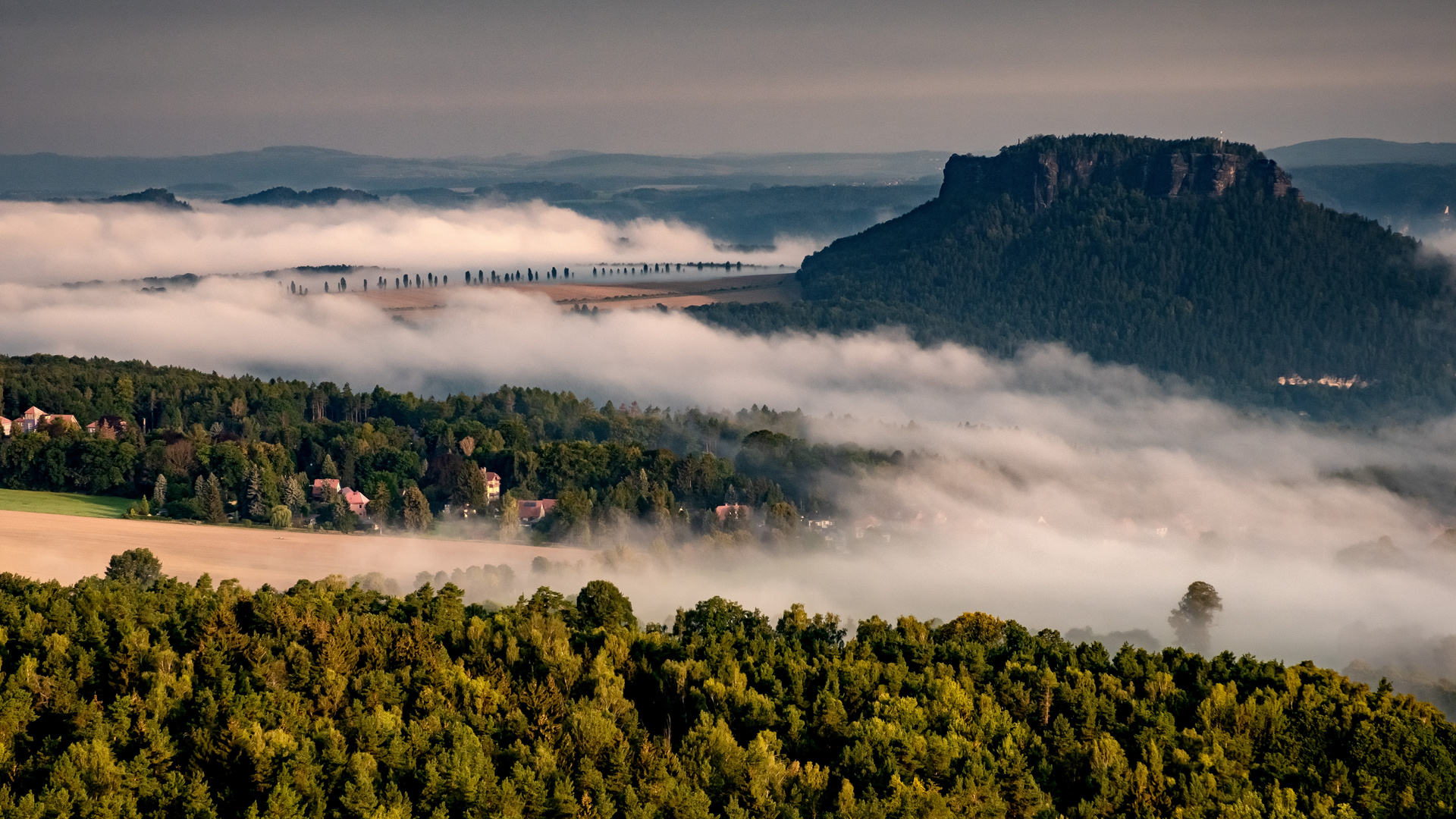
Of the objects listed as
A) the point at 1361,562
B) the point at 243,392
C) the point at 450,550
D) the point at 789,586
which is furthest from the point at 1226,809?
the point at 243,392

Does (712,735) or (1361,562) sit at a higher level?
(712,735)

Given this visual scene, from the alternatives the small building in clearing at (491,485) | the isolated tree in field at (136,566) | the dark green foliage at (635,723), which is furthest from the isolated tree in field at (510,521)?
the dark green foliage at (635,723)

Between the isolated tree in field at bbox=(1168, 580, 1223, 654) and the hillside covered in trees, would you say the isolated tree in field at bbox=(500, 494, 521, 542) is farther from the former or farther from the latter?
the isolated tree in field at bbox=(1168, 580, 1223, 654)

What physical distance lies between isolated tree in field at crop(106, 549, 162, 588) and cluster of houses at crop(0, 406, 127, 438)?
1651 inches

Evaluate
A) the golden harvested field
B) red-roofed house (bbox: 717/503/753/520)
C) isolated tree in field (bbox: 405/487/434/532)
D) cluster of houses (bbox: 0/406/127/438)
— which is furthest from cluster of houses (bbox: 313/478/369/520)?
red-roofed house (bbox: 717/503/753/520)

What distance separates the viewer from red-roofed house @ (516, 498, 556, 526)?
128 m

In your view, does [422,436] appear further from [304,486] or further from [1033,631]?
[1033,631]

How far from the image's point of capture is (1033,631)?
93938 millimetres

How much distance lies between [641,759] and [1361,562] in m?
82.4

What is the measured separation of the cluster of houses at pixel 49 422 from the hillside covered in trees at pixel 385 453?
63 cm

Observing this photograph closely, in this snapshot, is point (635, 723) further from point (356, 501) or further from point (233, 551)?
point (356, 501)

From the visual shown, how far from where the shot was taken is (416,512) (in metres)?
123

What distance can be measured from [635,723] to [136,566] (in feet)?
151

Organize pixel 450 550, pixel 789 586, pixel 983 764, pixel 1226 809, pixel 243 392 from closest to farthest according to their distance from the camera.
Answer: pixel 1226 809 → pixel 983 764 → pixel 789 586 → pixel 450 550 → pixel 243 392
